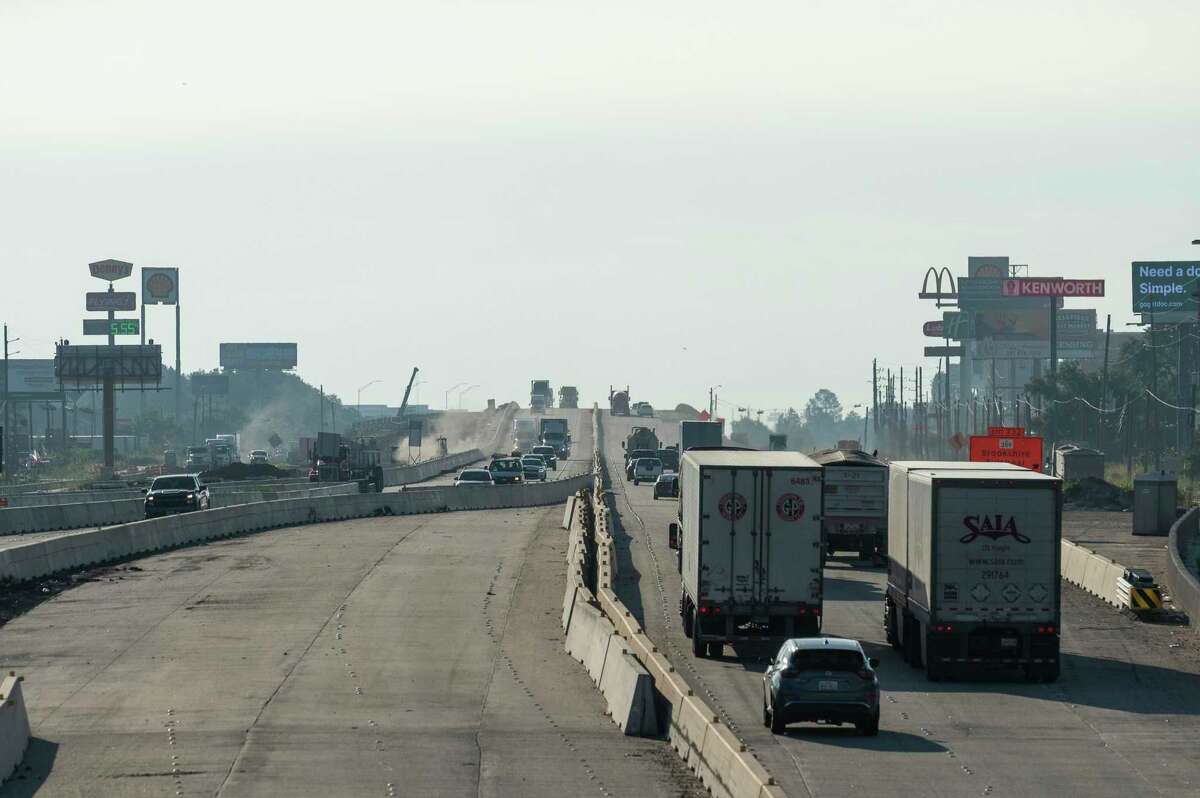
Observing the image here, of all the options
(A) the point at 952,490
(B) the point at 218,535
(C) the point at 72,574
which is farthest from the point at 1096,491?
(A) the point at 952,490

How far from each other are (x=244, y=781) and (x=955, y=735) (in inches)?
384

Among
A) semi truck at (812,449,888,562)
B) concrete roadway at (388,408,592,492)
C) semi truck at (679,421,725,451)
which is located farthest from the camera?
concrete roadway at (388,408,592,492)

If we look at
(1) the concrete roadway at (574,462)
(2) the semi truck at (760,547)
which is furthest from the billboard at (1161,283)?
(2) the semi truck at (760,547)

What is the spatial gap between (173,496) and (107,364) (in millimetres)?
74152

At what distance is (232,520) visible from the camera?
209ft

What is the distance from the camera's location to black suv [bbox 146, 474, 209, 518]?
2660 inches

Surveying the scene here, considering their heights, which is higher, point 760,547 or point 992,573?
point 760,547

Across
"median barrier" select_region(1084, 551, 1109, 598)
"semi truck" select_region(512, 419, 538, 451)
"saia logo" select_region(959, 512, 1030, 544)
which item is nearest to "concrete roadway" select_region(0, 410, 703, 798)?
"saia logo" select_region(959, 512, 1030, 544)

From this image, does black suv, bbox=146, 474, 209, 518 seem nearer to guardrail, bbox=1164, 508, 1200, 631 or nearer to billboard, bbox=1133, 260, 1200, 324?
guardrail, bbox=1164, 508, 1200, 631

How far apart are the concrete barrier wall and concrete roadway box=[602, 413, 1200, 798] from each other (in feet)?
55.0

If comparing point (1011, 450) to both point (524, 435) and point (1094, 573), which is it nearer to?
point (1094, 573)

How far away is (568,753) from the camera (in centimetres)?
2370

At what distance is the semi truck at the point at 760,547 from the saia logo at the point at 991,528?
10.1ft

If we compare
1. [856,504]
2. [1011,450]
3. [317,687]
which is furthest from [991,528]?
[1011,450]
